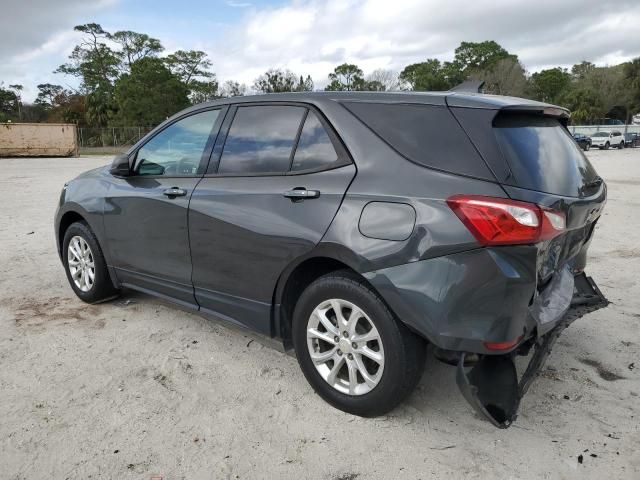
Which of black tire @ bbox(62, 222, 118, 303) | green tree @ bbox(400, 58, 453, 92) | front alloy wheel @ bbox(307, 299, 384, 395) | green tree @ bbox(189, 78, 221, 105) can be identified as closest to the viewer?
front alloy wheel @ bbox(307, 299, 384, 395)

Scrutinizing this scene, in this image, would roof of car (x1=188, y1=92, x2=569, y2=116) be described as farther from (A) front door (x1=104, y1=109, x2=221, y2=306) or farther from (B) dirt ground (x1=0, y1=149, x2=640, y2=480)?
(B) dirt ground (x1=0, y1=149, x2=640, y2=480)

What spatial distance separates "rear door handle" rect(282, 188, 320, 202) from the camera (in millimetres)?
2834

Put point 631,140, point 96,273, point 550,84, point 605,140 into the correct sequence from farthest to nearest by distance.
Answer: point 550,84 → point 631,140 → point 605,140 → point 96,273

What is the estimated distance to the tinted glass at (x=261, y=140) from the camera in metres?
3.11

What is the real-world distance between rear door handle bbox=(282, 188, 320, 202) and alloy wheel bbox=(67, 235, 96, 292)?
94.4 inches

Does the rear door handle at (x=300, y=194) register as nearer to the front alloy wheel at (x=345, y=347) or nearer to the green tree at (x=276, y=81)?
the front alloy wheel at (x=345, y=347)

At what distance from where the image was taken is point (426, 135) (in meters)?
2.60

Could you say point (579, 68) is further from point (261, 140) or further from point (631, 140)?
point (261, 140)

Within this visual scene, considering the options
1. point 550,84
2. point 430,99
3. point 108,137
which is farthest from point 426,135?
point 550,84

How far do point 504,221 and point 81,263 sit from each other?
375cm

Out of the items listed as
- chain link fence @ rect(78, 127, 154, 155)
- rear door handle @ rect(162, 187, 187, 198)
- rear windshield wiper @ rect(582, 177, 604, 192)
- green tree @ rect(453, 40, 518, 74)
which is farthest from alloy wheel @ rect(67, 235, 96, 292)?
green tree @ rect(453, 40, 518, 74)

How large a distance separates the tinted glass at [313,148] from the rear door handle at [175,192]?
3.07 feet

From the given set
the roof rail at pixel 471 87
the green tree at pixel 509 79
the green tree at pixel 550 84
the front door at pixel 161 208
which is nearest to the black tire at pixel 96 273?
the front door at pixel 161 208

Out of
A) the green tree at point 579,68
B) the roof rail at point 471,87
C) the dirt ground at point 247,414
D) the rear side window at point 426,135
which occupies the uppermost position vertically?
the green tree at point 579,68
